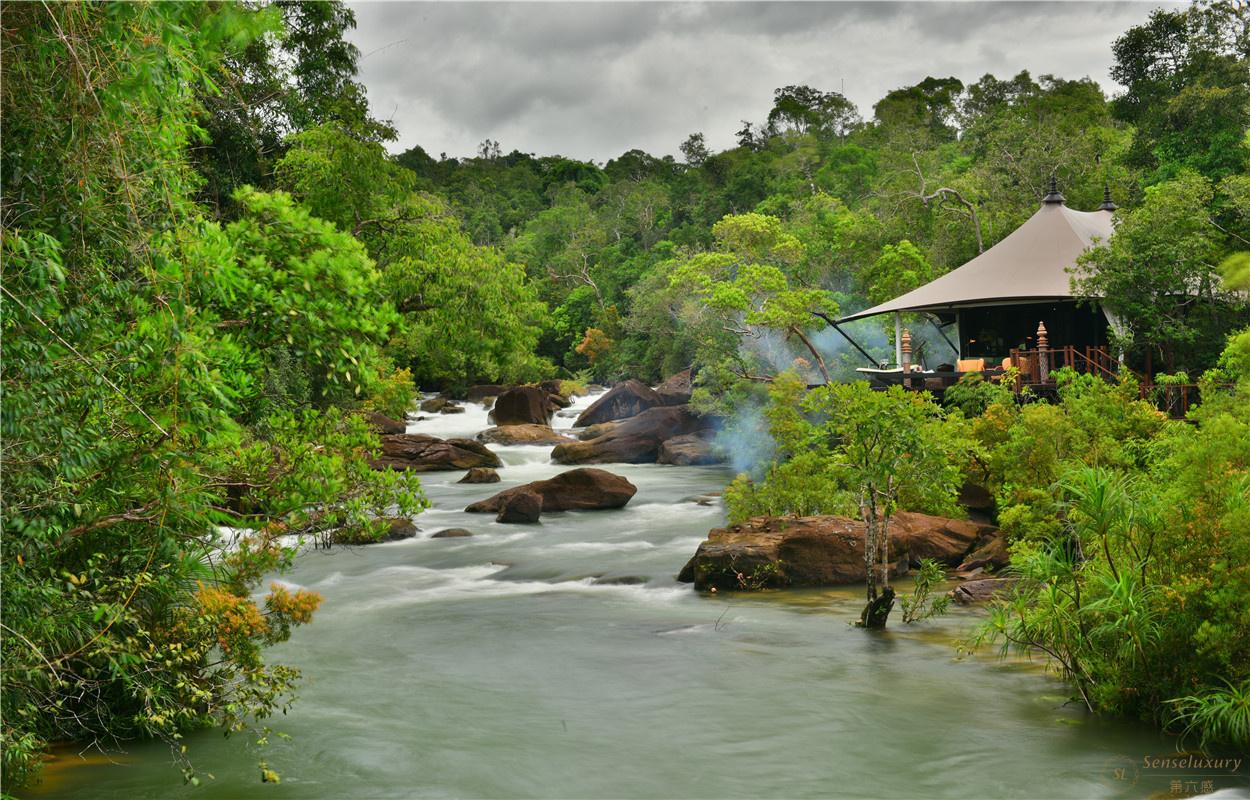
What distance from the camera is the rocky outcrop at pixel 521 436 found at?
29.8 metres

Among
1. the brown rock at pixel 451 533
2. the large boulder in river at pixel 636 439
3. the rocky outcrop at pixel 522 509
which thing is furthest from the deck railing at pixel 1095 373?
the large boulder in river at pixel 636 439

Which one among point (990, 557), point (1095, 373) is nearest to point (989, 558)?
point (990, 557)

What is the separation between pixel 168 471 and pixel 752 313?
17553 millimetres

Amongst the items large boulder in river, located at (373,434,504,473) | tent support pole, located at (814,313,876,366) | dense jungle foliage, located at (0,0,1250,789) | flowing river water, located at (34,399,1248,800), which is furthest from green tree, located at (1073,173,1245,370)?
large boulder in river, located at (373,434,504,473)

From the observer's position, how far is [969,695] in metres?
9.31

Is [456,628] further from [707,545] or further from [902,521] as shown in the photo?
[902,521]

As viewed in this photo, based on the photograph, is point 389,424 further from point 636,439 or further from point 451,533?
point 451,533

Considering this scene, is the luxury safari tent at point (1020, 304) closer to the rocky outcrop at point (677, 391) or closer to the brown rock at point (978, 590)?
the brown rock at point (978, 590)

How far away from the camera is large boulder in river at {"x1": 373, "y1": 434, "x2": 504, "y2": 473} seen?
2570 centimetres

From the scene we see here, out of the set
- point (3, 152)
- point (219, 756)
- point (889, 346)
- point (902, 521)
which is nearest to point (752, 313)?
point (889, 346)

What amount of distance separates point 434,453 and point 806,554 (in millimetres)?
13986

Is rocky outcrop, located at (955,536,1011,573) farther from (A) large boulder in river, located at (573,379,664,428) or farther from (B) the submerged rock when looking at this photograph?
(B) the submerged rock

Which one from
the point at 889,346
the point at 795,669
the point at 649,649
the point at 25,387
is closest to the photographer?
the point at 25,387

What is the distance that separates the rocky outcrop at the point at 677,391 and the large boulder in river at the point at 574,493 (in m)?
11.1
